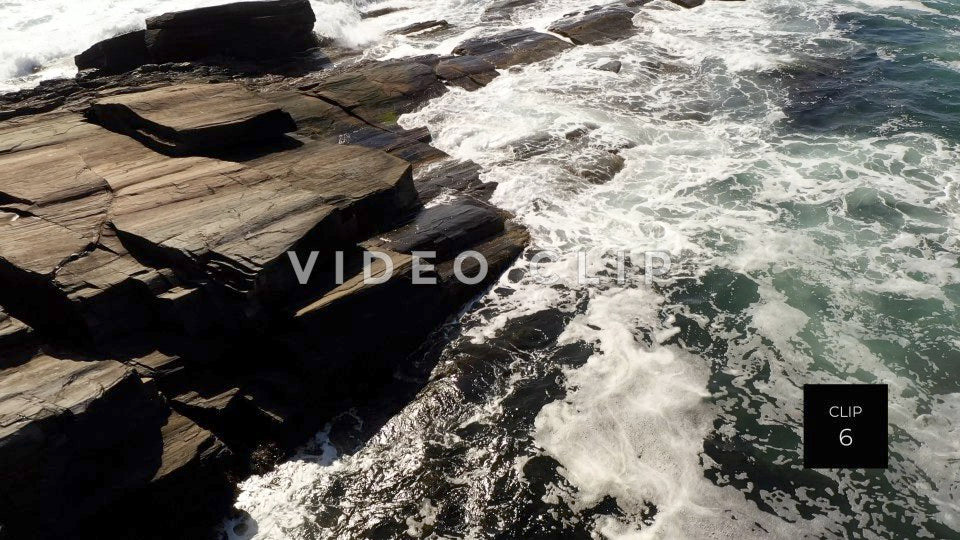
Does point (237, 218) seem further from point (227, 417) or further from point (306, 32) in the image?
point (306, 32)

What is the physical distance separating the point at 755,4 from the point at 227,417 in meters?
24.8

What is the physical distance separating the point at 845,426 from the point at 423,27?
18947mm

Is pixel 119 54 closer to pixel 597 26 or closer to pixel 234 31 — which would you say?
pixel 234 31

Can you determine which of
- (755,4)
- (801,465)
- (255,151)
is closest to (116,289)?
(255,151)

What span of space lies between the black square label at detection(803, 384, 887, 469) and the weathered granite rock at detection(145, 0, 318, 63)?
57.1 feet

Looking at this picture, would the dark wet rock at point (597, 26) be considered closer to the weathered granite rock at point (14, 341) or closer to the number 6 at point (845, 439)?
the number 6 at point (845, 439)

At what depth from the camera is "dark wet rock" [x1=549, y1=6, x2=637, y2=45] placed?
68.9 ft

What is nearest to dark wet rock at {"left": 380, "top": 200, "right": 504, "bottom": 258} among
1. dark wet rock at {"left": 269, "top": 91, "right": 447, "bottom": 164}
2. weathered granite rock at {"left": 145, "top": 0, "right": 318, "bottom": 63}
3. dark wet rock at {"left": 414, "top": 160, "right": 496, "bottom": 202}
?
dark wet rock at {"left": 414, "top": 160, "right": 496, "bottom": 202}

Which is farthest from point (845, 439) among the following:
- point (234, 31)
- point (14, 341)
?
point (234, 31)

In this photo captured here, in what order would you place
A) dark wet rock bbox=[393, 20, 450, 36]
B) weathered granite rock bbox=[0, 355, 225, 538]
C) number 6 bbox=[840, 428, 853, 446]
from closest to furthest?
weathered granite rock bbox=[0, 355, 225, 538], number 6 bbox=[840, 428, 853, 446], dark wet rock bbox=[393, 20, 450, 36]

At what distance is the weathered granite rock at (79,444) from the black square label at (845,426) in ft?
25.9

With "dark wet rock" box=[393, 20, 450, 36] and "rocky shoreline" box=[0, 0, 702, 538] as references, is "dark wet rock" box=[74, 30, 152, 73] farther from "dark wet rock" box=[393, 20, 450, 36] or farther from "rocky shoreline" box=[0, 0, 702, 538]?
"dark wet rock" box=[393, 20, 450, 36]

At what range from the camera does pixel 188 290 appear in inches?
333

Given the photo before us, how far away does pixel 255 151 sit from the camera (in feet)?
39.5
